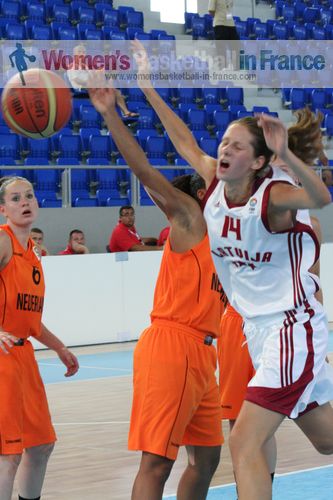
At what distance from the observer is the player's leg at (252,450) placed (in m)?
3.49

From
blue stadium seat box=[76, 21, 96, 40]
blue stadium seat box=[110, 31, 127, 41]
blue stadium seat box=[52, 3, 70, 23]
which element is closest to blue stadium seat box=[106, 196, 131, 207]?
blue stadium seat box=[76, 21, 96, 40]

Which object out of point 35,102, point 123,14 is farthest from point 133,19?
point 35,102

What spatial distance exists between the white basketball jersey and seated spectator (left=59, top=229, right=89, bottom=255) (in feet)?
28.0

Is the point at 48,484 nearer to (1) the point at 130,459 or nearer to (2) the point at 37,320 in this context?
(1) the point at 130,459

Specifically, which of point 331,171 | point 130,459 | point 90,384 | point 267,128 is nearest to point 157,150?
point 331,171

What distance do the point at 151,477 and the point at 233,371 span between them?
3.92 ft

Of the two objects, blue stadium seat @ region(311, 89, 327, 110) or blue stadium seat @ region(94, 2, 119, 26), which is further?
blue stadium seat @ region(311, 89, 327, 110)

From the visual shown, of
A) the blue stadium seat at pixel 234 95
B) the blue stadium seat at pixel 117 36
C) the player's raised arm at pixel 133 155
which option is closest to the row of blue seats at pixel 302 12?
→ the blue stadium seat at pixel 234 95

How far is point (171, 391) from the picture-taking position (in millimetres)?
3965

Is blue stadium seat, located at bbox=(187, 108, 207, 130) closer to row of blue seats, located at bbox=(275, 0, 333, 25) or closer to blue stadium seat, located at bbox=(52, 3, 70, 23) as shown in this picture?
blue stadium seat, located at bbox=(52, 3, 70, 23)

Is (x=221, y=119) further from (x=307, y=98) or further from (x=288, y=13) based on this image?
(x=288, y=13)

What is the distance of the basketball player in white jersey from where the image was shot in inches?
141

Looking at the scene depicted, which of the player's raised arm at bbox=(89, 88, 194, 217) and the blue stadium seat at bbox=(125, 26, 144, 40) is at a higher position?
the blue stadium seat at bbox=(125, 26, 144, 40)

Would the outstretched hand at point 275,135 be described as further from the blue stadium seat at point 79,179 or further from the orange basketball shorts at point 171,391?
the blue stadium seat at point 79,179
